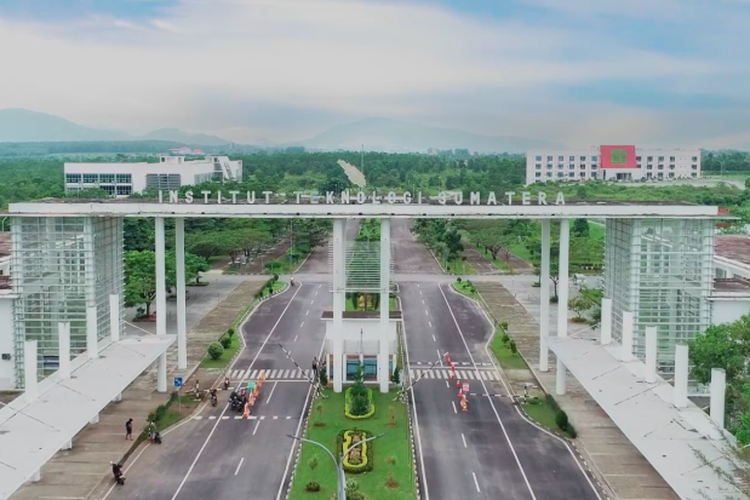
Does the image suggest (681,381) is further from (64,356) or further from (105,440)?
(64,356)

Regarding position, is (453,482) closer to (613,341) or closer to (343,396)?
(343,396)

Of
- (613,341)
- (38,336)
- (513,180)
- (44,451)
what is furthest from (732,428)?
(513,180)

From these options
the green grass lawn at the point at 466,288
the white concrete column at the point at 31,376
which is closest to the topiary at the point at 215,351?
the white concrete column at the point at 31,376

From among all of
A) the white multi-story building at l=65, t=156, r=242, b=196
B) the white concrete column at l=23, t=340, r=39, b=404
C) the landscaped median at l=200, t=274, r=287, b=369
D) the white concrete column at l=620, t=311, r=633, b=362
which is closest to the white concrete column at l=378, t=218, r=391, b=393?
the landscaped median at l=200, t=274, r=287, b=369

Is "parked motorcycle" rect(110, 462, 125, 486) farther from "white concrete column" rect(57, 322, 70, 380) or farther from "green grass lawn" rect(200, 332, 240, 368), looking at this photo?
"green grass lawn" rect(200, 332, 240, 368)

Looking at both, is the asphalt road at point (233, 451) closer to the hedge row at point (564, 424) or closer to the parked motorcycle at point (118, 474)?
the parked motorcycle at point (118, 474)

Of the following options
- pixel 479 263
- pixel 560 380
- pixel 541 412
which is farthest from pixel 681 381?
pixel 479 263
